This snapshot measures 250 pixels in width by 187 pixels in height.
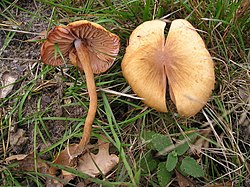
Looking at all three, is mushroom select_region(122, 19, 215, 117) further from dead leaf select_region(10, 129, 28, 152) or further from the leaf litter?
dead leaf select_region(10, 129, 28, 152)

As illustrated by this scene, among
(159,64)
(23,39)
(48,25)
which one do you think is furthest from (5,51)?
(159,64)

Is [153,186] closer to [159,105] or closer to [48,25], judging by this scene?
[159,105]

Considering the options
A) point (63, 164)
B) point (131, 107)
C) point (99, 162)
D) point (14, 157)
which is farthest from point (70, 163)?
point (131, 107)

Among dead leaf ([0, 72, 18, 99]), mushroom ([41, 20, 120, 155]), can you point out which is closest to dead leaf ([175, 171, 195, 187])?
mushroom ([41, 20, 120, 155])

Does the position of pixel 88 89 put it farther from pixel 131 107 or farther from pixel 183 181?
pixel 183 181

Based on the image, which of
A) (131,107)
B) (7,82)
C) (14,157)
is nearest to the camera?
(14,157)

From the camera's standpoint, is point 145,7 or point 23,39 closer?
point 145,7
